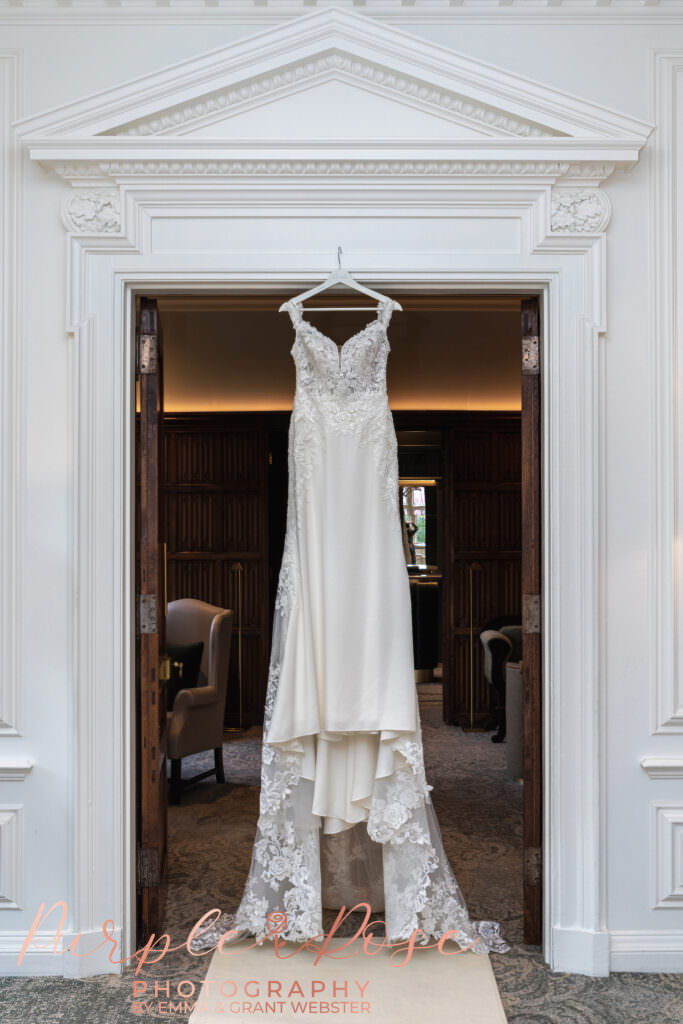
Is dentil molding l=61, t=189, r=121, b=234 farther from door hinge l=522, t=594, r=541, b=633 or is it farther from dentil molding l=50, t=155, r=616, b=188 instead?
door hinge l=522, t=594, r=541, b=633

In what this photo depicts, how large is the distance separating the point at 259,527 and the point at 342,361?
339 cm

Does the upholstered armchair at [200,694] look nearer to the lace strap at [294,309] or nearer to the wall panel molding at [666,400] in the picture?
the lace strap at [294,309]

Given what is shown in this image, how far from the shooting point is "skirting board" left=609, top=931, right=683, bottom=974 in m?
2.74

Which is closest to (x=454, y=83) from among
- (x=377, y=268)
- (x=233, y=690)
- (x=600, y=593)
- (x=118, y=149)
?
(x=377, y=268)

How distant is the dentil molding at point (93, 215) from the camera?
2.75m

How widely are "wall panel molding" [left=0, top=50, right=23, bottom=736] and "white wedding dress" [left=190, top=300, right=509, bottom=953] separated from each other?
0.89m

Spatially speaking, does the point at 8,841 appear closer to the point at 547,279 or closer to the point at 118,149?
the point at 118,149

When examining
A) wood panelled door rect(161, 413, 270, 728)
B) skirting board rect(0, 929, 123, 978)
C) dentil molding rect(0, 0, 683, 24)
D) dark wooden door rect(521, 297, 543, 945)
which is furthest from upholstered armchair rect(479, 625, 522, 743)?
dentil molding rect(0, 0, 683, 24)

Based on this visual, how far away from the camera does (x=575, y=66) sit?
284cm

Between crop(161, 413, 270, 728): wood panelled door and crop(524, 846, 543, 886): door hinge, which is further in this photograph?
crop(161, 413, 270, 728): wood panelled door

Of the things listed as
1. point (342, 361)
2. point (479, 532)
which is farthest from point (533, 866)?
point (479, 532)

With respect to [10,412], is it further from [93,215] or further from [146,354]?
[93,215]

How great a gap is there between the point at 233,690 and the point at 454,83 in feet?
14.9

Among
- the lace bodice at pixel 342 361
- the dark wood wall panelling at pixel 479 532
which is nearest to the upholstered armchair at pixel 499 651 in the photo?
the dark wood wall panelling at pixel 479 532
